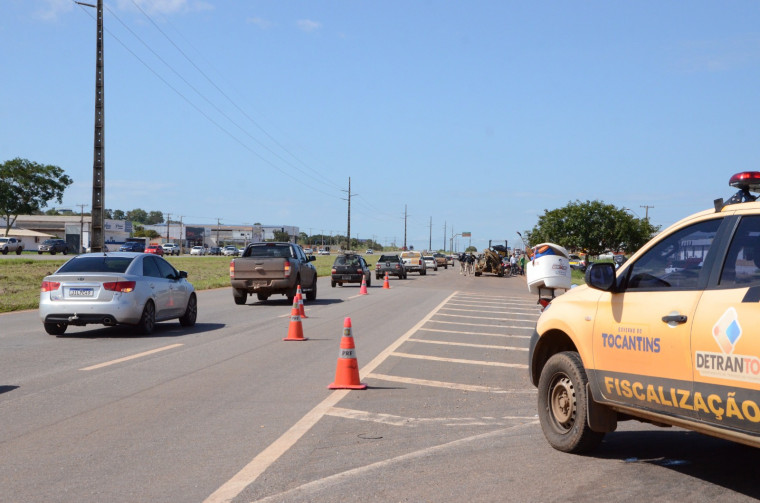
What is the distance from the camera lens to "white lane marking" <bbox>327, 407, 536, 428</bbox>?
25.6 feet

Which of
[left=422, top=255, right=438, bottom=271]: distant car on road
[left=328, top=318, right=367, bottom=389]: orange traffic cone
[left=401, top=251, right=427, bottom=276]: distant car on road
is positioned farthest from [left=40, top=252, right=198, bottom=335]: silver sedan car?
[left=422, top=255, right=438, bottom=271]: distant car on road

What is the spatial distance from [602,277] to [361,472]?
7.45 ft

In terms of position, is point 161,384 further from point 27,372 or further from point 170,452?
point 170,452

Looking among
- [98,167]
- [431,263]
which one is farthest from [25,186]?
[98,167]

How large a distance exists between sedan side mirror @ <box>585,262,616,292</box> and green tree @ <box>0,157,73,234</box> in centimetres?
10103

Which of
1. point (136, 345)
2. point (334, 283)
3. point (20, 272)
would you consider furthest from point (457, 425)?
point (20, 272)

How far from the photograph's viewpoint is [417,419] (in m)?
7.98

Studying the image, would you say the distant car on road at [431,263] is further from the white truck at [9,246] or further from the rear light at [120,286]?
the rear light at [120,286]

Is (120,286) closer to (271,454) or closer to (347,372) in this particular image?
(347,372)

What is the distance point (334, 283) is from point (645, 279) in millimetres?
34219

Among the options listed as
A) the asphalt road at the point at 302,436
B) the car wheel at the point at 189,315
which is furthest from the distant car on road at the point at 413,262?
the asphalt road at the point at 302,436

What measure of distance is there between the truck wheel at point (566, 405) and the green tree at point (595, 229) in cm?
7578

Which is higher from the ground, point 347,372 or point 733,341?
point 733,341

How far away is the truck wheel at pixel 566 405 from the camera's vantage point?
6.32 m
